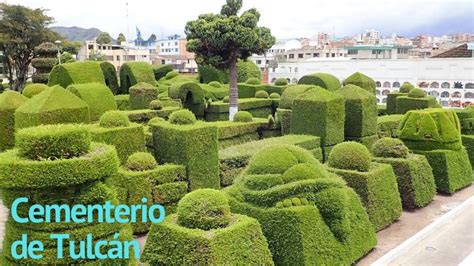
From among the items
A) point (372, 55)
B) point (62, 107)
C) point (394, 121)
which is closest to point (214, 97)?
point (394, 121)

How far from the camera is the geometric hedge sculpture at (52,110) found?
46.5ft

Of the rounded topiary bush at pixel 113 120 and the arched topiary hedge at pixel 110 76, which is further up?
the arched topiary hedge at pixel 110 76

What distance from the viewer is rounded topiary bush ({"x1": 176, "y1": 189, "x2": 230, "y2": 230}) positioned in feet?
29.1

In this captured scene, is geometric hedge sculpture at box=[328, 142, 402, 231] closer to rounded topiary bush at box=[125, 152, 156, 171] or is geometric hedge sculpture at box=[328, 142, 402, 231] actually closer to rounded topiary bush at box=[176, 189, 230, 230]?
rounded topiary bush at box=[176, 189, 230, 230]

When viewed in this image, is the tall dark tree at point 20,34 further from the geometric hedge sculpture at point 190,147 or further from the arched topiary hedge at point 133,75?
the geometric hedge sculpture at point 190,147

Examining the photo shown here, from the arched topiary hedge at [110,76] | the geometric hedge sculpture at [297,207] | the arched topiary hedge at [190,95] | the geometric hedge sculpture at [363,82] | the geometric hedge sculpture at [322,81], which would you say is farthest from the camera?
the geometric hedge sculpture at [322,81]

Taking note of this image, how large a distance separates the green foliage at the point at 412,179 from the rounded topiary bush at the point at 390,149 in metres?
0.13

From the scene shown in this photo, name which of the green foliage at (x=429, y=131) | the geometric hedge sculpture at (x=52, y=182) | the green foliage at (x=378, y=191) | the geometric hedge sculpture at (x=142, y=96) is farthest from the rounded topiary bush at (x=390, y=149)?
the geometric hedge sculpture at (x=142, y=96)

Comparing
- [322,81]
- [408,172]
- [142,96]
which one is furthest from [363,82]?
[142,96]

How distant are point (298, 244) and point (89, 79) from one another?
733 inches

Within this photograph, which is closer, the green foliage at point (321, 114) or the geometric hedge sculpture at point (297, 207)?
the geometric hedge sculpture at point (297, 207)

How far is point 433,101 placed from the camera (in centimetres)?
2655

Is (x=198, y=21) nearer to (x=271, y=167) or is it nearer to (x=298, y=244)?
(x=271, y=167)

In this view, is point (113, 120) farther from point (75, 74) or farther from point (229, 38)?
point (229, 38)
